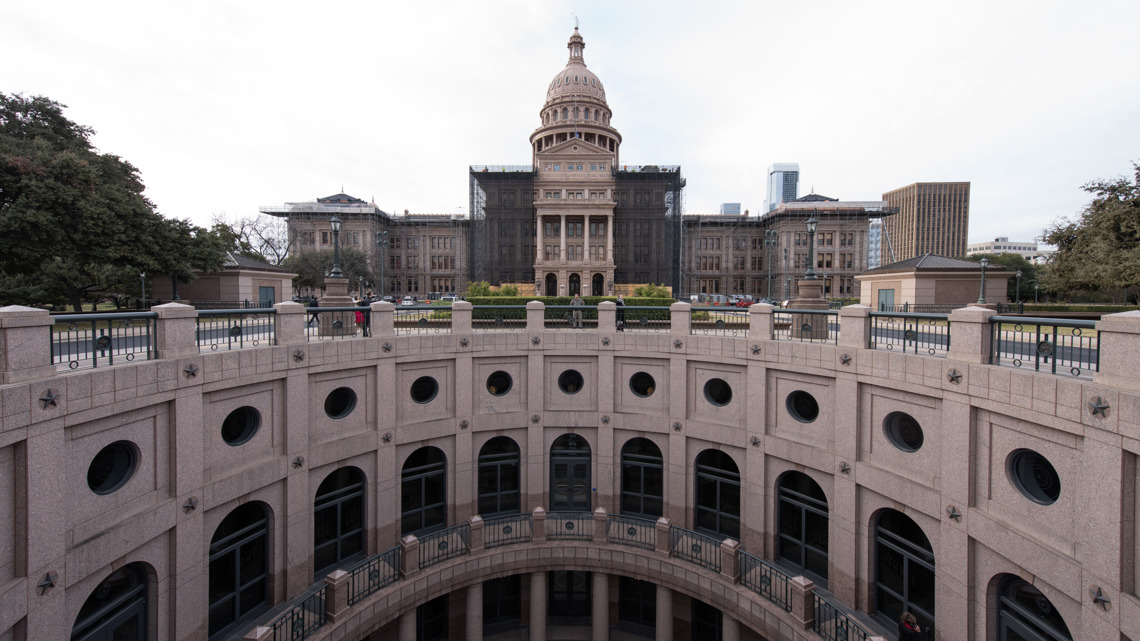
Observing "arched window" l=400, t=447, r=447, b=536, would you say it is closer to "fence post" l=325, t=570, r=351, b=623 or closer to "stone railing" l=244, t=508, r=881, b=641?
"stone railing" l=244, t=508, r=881, b=641

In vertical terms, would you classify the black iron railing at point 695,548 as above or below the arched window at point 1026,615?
below

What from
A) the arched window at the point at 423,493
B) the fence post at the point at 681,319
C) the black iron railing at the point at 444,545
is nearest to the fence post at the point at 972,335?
the fence post at the point at 681,319

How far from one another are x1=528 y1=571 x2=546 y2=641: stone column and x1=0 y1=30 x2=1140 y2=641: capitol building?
10cm

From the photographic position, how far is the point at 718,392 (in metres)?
15.4

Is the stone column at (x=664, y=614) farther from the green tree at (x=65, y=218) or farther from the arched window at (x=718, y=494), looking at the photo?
the green tree at (x=65, y=218)

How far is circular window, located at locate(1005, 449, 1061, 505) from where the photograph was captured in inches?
335

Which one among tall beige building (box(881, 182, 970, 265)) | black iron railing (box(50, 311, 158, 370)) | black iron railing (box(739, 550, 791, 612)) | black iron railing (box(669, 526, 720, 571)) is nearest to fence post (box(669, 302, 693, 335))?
black iron railing (box(669, 526, 720, 571))

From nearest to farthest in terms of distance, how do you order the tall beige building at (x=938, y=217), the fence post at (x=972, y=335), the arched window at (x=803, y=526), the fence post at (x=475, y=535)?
the fence post at (x=972, y=335), the arched window at (x=803, y=526), the fence post at (x=475, y=535), the tall beige building at (x=938, y=217)

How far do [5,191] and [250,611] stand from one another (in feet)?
64.2

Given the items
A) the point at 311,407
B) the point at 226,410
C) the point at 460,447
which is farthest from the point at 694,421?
the point at 226,410

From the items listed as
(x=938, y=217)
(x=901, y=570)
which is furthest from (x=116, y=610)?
(x=938, y=217)

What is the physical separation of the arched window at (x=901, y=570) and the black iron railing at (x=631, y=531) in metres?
6.07

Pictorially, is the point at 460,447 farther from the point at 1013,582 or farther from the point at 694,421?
the point at 1013,582

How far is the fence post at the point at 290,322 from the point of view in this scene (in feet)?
39.9
